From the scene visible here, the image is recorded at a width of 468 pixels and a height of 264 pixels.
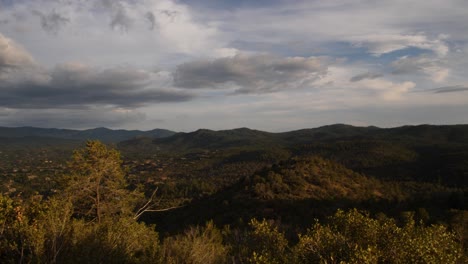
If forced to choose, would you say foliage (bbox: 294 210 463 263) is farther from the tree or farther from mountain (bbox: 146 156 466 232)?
mountain (bbox: 146 156 466 232)

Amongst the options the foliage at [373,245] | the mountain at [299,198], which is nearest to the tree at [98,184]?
the foliage at [373,245]

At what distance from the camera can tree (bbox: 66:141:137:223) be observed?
1667 centimetres

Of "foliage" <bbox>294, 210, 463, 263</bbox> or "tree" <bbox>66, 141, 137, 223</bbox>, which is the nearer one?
"foliage" <bbox>294, 210, 463, 263</bbox>

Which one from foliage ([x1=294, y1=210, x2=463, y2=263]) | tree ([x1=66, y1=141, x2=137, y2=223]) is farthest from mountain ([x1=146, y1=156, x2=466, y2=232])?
foliage ([x1=294, y1=210, x2=463, y2=263])

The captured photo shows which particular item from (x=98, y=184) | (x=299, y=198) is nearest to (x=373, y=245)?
(x=98, y=184)

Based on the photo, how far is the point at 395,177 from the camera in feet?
406

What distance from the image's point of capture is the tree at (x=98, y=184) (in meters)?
16.7

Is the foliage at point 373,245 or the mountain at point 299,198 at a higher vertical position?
→ the foliage at point 373,245

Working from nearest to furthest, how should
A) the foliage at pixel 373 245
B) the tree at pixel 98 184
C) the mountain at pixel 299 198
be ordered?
the foliage at pixel 373 245, the tree at pixel 98 184, the mountain at pixel 299 198

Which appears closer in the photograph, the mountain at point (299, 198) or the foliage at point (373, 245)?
the foliage at point (373, 245)

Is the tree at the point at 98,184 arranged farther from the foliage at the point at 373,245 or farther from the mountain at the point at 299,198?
the mountain at the point at 299,198

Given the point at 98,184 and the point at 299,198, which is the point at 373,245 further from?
the point at 299,198

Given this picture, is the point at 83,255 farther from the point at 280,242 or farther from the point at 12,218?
the point at 280,242

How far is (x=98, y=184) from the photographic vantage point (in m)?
17.1
